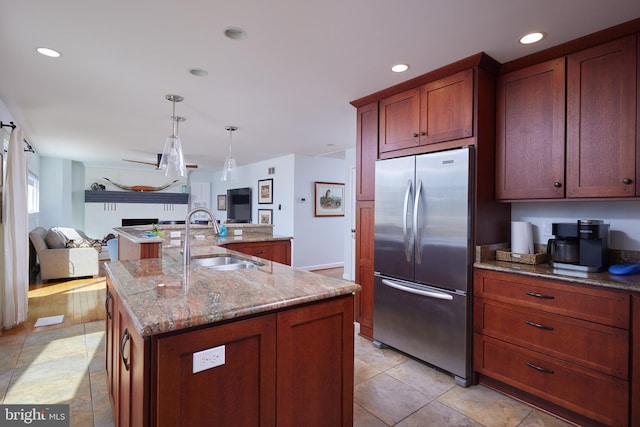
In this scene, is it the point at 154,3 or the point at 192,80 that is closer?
the point at 154,3

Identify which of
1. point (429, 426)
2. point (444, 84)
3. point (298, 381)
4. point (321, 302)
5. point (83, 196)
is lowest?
point (429, 426)

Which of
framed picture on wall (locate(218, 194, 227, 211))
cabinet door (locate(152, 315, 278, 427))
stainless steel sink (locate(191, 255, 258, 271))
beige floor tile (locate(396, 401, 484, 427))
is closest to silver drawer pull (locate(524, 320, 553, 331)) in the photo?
beige floor tile (locate(396, 401, 484, 427))

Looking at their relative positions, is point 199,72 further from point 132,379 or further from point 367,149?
point 132,379

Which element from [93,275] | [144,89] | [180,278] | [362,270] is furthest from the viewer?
[93,275]

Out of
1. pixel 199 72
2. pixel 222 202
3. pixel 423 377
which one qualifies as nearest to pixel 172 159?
pixel 199 72

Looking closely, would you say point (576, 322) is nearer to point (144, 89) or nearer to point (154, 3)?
point (154, 3)

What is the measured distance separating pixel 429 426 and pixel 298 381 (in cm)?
109

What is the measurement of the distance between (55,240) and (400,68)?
5984 mm

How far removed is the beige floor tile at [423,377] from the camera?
229cm

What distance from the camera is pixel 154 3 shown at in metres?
1.73

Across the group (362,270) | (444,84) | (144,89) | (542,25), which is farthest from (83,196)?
(542,25)

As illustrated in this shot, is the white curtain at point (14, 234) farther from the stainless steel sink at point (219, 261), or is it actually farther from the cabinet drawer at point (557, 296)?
the cabinet drawer at point (557, 296)

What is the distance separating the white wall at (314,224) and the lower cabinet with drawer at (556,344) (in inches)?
172

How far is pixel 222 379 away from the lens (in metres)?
1.12
